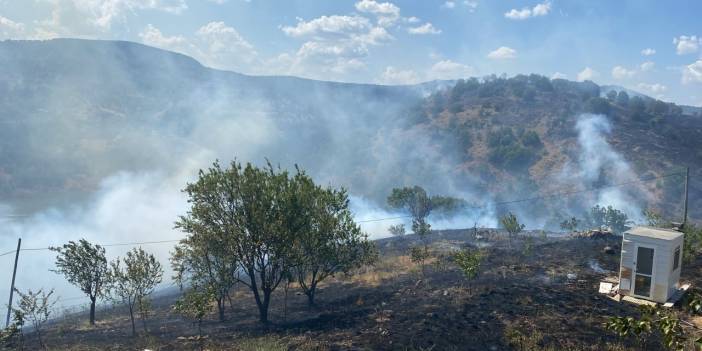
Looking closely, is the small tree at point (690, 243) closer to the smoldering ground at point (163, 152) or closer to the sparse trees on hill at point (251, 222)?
the sparse trees on hill at point (251, 222)

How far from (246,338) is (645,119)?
393 feet

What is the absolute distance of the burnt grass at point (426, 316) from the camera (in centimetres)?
1881

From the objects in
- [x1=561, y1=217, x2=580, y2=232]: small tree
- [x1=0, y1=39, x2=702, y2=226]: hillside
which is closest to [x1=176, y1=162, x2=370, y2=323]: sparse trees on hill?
[x1=561, y1=217, x2=580, y2=232]: small tree

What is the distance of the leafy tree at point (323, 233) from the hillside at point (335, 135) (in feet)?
200

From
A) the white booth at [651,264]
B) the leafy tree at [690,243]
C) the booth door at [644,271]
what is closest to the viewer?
the white booth at [651,264]

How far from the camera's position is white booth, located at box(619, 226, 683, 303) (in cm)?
2162

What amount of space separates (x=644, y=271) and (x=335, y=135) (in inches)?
5307

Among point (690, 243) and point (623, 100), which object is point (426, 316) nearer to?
point (690, 243)

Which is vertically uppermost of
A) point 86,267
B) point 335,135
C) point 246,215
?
point 335,135

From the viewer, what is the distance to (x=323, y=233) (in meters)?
26.1

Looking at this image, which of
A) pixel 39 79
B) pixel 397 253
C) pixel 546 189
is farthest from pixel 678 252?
pixel 39 79

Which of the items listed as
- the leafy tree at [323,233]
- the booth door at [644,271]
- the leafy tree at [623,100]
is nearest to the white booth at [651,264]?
the booth door at [644,271]

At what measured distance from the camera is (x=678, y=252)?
2264 cm

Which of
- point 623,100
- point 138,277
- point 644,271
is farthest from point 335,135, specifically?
point 644,271
